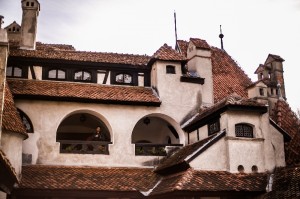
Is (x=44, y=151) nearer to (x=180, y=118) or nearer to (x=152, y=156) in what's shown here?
→ (x=152, y=156)

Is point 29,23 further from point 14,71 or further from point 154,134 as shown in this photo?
point 154,134

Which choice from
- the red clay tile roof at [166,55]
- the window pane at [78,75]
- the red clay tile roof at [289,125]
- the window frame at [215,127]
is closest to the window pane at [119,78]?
the window pane at [78,75]

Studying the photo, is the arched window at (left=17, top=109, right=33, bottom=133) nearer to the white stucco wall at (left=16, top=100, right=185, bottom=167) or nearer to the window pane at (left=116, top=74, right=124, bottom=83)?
the white stucco wall at (left=16, top=100, right=185, bottom=167)

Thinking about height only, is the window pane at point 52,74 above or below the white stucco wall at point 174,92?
above

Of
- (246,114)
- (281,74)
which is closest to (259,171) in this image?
(246,114)

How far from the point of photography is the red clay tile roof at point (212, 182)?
59.1 ft

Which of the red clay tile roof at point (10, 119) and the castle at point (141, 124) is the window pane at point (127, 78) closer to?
the castle at point (141, 124)

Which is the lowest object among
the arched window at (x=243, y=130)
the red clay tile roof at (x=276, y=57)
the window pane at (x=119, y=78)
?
the arched window at (x=243, y=130)

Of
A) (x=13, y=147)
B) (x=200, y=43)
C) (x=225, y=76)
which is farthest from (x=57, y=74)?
(x=225, y=76)

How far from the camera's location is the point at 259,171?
19.8 metres

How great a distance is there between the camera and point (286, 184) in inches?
721

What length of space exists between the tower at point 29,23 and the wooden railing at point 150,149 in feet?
27.1

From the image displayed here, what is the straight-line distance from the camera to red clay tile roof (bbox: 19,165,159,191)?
19.4 metres

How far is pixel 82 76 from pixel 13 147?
6776 millimetres
